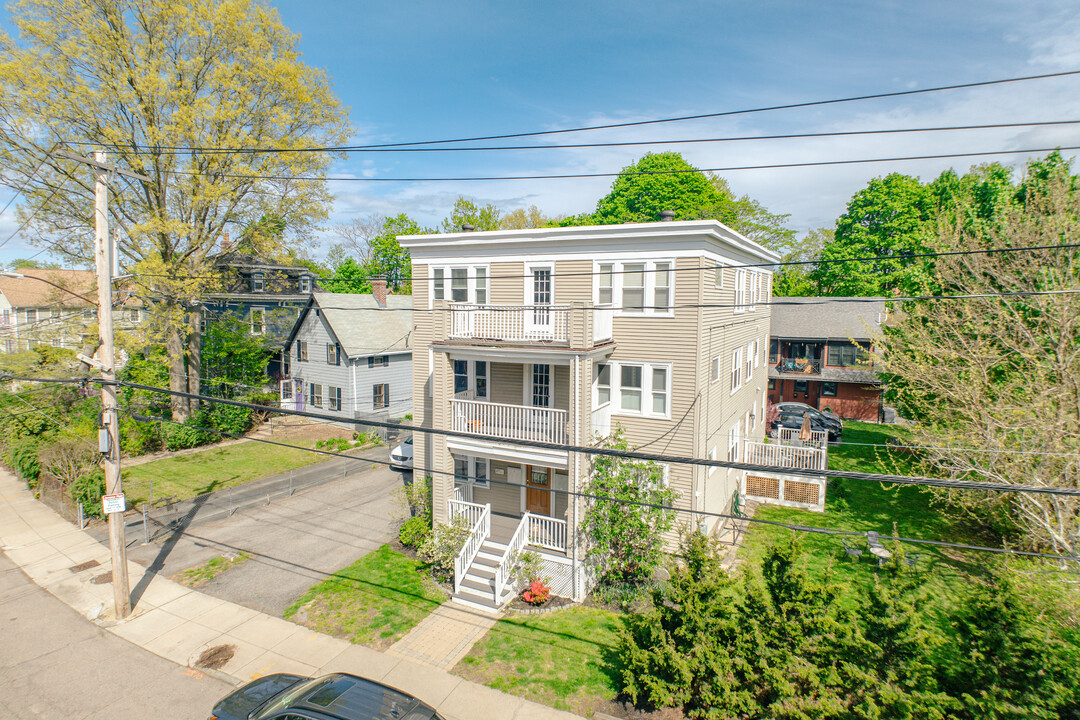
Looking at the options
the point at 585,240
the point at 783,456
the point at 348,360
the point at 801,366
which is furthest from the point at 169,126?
the point at 801,366

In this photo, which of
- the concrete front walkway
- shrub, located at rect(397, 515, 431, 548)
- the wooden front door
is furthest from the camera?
the wooden front door

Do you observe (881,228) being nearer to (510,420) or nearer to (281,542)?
(510,420)

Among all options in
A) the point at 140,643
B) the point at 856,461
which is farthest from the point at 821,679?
the point at 856,461

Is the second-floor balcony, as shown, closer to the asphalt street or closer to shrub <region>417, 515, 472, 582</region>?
shrub <region>417, 515, 472, 582</region>

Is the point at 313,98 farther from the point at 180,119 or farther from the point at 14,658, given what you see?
the point at 14,658

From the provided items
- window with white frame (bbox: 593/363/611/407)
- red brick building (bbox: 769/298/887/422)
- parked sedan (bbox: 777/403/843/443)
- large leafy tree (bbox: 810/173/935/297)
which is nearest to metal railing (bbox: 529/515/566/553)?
window with white frame (bbox: 593/363/611/407)

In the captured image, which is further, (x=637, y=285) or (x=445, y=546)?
(x=637, y=285)
